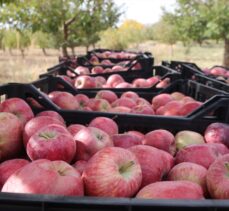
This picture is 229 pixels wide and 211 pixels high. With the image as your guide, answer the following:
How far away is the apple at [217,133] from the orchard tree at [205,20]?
16.5 m

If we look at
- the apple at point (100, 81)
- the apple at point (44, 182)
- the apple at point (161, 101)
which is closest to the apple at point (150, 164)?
the apple at point (44, 182)

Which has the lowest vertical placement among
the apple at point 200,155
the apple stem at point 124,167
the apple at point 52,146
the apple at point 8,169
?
the apple at point 200,155

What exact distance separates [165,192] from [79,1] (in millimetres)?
12682

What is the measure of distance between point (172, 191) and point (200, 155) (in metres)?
0.59

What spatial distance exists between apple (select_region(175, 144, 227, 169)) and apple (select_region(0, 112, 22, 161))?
855 mm

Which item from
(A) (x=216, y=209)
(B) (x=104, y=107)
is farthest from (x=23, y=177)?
(B) (x=104, y=107)

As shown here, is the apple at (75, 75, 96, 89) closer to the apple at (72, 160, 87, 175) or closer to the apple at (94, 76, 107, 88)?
the apple at (94, 76, 107, 88)

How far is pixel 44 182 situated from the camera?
1278mm

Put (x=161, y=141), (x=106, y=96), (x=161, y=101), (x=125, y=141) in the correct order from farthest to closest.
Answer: (x=106, y=96) < (x=161, y=101) < (x=161, y=141) < (x=125, y=141)

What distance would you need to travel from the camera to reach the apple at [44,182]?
127 centimetres

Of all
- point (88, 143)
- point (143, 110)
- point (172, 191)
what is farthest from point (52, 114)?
point (172, 191)

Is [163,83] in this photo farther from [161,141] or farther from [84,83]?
[161,141]

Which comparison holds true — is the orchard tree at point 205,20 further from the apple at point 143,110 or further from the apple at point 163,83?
the apple at point 143,110

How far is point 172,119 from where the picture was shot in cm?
252
